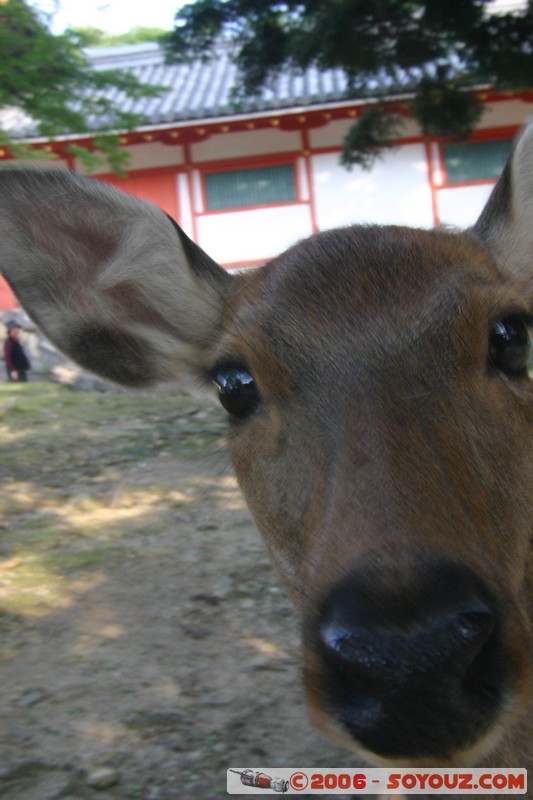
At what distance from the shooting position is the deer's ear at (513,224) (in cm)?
313

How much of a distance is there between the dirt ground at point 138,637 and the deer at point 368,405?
653 mm

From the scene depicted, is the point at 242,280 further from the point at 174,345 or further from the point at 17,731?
the point at 17,731

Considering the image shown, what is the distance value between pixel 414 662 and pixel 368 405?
0.77 m

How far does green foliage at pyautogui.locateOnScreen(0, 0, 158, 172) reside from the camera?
639 cm

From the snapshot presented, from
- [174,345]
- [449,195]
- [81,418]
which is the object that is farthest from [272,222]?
[174,345]

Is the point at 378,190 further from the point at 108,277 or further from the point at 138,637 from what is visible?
the point at 108,277

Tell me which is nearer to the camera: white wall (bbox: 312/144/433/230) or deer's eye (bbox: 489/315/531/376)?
deer's eye (bbox: 489/315/531/376)

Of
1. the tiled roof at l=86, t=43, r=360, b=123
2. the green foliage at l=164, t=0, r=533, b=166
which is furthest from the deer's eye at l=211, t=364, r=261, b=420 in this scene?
the tiled roof at l=86, t=43, r=360, b=123

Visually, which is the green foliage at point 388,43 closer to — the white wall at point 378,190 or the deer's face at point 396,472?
the deer's face at point 396,472

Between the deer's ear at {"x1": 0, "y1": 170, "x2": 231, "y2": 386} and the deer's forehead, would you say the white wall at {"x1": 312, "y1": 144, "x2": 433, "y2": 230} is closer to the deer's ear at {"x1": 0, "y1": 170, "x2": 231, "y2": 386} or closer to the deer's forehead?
the deer's ear at {"x1": 0, "y1": 170, "x2": 231, "y2": 386}

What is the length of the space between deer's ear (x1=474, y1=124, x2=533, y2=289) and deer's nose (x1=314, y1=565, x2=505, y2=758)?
1705 millimetres

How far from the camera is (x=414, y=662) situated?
1668 mm

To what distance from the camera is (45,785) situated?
10.6ft

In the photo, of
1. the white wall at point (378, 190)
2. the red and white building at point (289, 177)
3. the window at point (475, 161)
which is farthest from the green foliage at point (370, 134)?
the window at point (475, 161)
